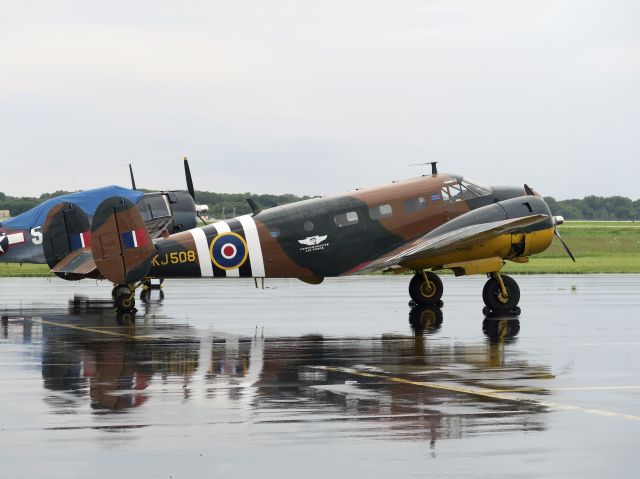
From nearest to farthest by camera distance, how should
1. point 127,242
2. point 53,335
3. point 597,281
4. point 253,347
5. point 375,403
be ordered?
point 375,403 → point 253,347 → point 53,335 → point 127,242 → point 597,281

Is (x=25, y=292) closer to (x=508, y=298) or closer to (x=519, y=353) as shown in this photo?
(x=508, y=298)

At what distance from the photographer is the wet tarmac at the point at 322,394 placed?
10133mm

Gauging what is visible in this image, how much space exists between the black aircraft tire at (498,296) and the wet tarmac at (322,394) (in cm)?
46

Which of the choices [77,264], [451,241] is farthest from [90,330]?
[451,241]

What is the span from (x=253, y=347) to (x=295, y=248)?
688 cm

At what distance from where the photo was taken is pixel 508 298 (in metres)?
26.2

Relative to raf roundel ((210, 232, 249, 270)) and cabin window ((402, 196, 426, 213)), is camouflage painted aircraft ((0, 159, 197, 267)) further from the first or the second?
cabin window ((402, 196, 426, 213))

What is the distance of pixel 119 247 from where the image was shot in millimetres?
25062

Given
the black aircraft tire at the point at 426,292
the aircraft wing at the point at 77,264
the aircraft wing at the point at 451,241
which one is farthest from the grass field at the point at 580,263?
the aircraft wing at the point at 451,241

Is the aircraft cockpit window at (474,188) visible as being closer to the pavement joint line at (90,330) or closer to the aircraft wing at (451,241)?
the aircraft wing at (451,241)

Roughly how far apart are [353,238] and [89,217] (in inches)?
524

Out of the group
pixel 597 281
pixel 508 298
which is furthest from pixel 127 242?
pixel 597 281

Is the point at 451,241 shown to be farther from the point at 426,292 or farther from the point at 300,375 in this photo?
the point at 300,375

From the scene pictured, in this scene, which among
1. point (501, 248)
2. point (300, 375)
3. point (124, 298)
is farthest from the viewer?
point (124, 298)
